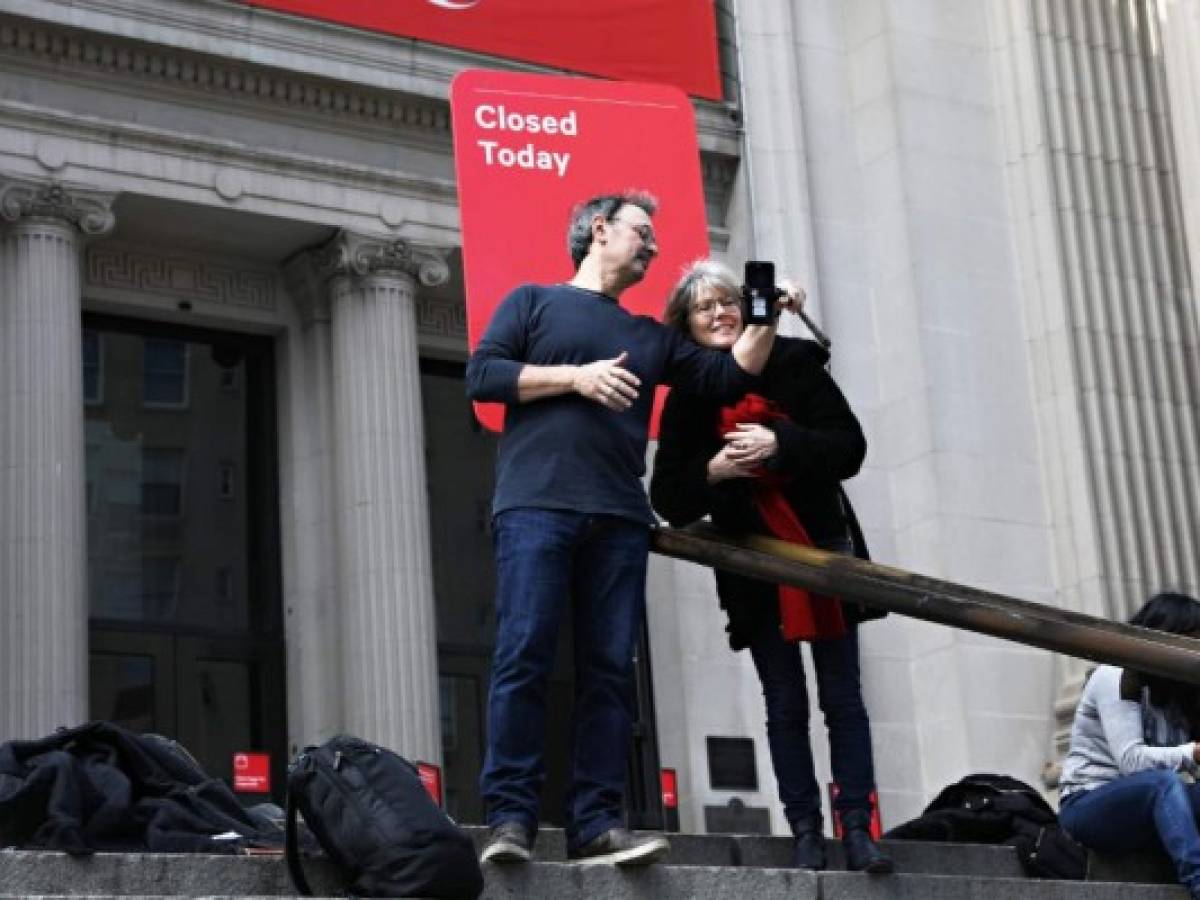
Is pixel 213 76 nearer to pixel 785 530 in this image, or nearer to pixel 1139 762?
pixel 785 530

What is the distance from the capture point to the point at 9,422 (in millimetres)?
16625

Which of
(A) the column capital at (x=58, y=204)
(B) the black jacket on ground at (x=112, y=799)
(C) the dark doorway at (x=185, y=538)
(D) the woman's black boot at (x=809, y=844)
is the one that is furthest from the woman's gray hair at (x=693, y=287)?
(C) the dark doorway at (x=185, y=538)

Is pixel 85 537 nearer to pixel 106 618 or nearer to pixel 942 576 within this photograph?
pixel 106 618

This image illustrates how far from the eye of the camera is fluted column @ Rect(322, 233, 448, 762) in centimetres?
1756

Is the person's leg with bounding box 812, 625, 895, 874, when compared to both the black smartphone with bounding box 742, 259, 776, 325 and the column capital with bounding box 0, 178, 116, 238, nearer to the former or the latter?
the black smartphone with bounding box 742, 259, 776, 325

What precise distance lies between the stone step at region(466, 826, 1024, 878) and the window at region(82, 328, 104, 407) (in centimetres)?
1014

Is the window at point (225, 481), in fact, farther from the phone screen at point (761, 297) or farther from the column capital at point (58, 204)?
the phone screen at point (761, 297)

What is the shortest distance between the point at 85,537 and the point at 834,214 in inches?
266

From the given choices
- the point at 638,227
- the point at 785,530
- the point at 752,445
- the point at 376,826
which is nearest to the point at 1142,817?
the point at 785,530

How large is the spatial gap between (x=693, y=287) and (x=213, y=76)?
10130 millimetres

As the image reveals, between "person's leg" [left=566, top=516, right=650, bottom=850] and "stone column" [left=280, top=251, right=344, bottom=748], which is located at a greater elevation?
"stone column" [left=280, top=251, right=344, bottom=748]

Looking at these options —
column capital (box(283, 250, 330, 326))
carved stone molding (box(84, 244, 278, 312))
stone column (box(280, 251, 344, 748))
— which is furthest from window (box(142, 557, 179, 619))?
column capital (box(283, 250, 330, 326))

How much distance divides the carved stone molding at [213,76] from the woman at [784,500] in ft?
32.2

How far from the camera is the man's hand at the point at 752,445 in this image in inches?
323
